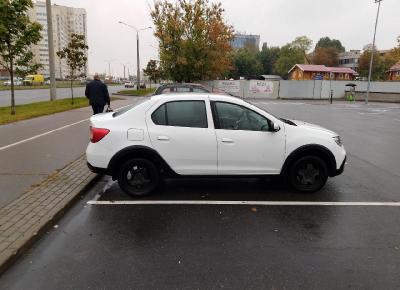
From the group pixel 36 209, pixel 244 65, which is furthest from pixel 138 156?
pixel 244 65

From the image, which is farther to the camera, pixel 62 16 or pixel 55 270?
pixel 62 16

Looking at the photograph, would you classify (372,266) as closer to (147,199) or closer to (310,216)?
(310,216)

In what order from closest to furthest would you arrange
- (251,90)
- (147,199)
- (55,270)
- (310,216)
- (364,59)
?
(55,270) → (310,216) → (147,199) → (251,90) → (364,59)

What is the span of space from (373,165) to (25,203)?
271 inches

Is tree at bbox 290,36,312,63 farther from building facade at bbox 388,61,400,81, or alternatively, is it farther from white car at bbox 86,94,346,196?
white car at bbox 86,94,346,196

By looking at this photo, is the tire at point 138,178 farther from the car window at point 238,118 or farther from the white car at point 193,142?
the car window at point 238,118

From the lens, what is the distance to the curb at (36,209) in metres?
3.80

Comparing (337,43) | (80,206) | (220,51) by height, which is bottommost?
(80,206)

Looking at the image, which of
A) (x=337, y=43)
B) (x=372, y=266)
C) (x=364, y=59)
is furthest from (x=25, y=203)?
(x=337, y=43)

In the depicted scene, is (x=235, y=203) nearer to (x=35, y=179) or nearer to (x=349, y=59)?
(x=35, y=179)

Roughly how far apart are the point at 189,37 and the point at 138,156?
29654 millimetres

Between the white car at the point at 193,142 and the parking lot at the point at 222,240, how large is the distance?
17.5 inches

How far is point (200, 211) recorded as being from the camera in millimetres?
5105

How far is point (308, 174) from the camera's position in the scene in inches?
230
